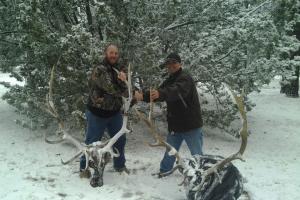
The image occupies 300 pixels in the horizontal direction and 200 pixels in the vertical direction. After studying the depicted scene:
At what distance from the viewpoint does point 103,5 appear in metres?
7.39

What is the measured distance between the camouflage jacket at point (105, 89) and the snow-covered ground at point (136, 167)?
1.04 meters

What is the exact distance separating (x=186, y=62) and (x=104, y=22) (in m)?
1.71

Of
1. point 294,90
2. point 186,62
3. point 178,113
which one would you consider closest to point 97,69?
point 178,113

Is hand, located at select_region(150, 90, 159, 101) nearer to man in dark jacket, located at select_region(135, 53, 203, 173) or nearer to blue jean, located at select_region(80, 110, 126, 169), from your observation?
man in dark jacket, located at select_region(135, 53, 203, 173)

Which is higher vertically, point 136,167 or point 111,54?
point 111,54

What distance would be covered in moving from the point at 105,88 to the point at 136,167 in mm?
1607

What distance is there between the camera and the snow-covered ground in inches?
241

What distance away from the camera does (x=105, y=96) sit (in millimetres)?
6332

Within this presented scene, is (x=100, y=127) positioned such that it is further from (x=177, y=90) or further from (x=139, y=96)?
(x=177, y=90)

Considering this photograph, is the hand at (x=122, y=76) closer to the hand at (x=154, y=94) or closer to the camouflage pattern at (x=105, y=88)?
the camouflage pattern at (x=105, y=88)

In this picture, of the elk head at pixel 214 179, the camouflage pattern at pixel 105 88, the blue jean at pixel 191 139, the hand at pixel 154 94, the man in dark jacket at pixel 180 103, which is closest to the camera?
the elk head at pixel 214 179

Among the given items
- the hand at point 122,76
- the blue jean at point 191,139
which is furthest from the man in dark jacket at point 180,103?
the hand at point 122,76

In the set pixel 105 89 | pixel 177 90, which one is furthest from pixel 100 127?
pixel 177 90

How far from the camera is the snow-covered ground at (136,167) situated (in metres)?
6.11
